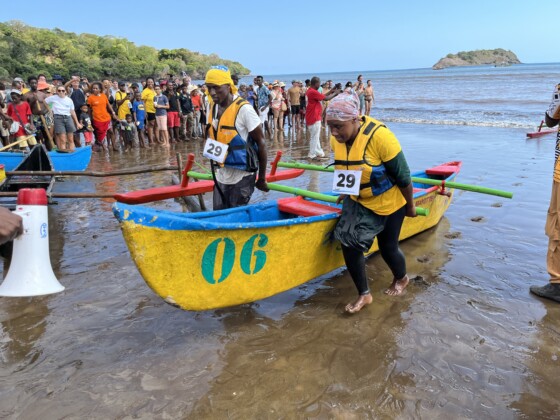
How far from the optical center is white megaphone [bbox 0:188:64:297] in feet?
8.22

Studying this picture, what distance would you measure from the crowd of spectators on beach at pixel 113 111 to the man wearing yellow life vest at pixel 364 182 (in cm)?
528

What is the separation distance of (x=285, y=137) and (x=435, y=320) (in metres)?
12.7

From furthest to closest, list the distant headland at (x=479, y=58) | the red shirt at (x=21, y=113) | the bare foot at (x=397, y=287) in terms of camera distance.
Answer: the distant headland at (x=479, y=58) → the red shirt at (x=21, y=113) → the bare foot at (x=397, y=287)

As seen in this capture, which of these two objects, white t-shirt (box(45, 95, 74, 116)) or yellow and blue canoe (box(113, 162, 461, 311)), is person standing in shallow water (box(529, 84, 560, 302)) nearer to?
yellow and blue canoe (box(113, 162, 461, 311))

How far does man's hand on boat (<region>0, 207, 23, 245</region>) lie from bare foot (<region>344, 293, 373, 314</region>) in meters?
2.73

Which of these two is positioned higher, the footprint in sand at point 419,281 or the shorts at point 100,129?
the shorts at point 100,129

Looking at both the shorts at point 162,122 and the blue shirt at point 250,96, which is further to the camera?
the blue shirt at point 250,96

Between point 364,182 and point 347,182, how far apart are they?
0.46 feet

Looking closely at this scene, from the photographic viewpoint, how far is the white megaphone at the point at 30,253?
2.51 meters

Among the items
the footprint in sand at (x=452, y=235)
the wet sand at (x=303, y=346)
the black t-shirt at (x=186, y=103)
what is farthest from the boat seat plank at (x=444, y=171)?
the black t-shirt at (x=186, y=103)

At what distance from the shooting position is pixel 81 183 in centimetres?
865

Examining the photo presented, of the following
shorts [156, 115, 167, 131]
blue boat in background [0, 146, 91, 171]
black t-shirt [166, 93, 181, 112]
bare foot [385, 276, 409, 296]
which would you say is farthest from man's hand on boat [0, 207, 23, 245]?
black t-shirt [166, 93, 181, 112]

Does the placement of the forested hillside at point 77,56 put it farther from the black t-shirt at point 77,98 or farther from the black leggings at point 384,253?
the black leggings at point 384,253

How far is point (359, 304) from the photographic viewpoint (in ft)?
12.2
